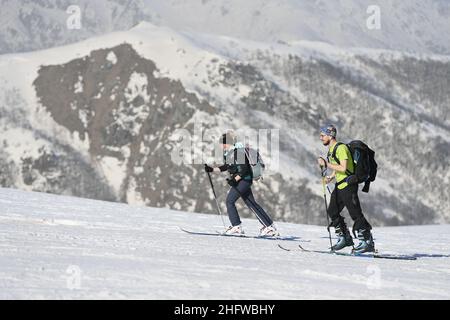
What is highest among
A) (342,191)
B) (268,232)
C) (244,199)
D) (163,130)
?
(163,130)

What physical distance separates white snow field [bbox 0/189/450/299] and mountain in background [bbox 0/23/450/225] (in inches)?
4737

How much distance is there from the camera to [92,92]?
18650 cm

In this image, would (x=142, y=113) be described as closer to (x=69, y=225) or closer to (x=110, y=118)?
(x=110, y=118)

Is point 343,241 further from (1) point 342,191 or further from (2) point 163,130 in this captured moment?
(2) point 163,130

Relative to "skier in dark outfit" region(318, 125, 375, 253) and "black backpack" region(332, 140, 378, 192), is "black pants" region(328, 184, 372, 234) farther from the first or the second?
"black backpack" region(332, 140, 378, 192)

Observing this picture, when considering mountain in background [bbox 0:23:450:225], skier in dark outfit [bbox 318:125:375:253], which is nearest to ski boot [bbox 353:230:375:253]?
skier in dark outfit [bbox 318:125:375:253]

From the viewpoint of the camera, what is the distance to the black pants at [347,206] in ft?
38.8

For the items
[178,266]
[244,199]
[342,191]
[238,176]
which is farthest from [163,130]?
[178,266]

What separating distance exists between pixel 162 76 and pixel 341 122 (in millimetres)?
51018

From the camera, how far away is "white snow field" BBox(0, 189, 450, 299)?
755 cm

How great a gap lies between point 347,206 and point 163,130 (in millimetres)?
157061

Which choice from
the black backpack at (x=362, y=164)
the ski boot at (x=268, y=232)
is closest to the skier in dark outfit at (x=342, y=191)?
the black backpack at (x=362, y=164)

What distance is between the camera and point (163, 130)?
168000mm

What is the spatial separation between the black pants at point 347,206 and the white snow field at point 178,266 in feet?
2.05
